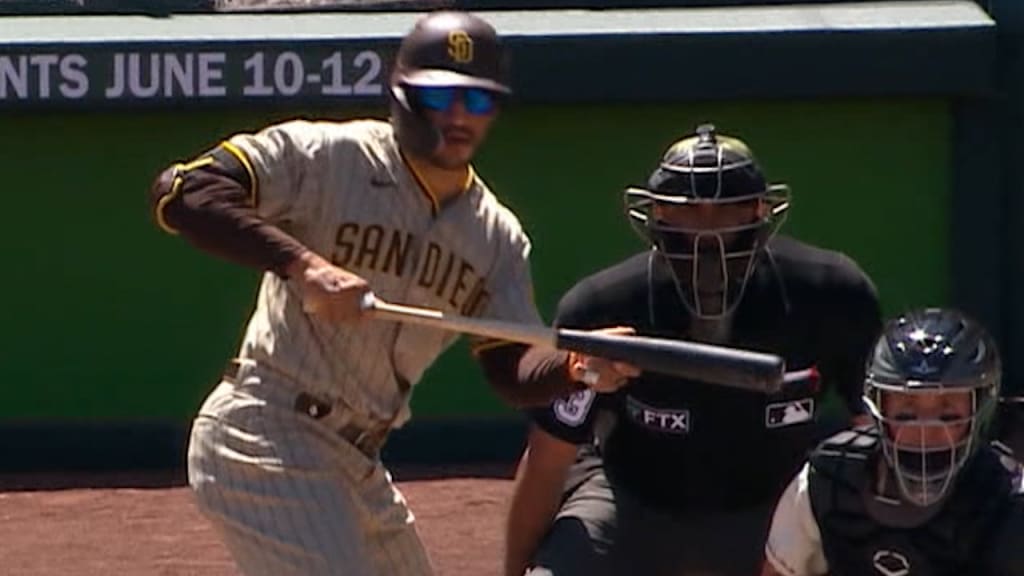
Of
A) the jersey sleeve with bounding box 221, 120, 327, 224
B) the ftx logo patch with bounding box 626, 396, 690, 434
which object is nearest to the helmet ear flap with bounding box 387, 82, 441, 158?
the jersey sleeve with bounding box 221, 120, 327, 224

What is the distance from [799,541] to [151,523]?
159 inches

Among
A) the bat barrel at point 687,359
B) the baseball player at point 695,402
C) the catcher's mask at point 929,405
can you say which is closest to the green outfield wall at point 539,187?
the baseball player at point 695,402

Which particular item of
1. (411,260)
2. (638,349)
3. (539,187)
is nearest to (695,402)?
(411,260)

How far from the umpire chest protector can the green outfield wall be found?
4.85 m

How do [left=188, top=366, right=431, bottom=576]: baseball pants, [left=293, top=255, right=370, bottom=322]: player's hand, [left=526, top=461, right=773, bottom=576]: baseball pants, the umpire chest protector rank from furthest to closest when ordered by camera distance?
1. [left=526, top=461, right=773, bottom=576]: baseball pants
2. [left=188, top=366, right=431, bottom=576]: baseball pants
3. [left=293, top=255, right=370, bottom=322]: player's hand
4. the umpire chest protector

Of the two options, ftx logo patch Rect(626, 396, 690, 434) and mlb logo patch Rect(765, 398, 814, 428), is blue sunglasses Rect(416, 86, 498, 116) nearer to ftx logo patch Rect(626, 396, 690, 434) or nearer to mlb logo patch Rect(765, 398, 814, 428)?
ftx logo patch Rect(626, 396, 690, 434)

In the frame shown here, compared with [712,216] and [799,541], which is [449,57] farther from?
[799,541]

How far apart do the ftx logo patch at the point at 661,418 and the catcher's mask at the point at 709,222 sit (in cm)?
21

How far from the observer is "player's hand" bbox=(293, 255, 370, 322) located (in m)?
4.17

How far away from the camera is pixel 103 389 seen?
29.7 ft

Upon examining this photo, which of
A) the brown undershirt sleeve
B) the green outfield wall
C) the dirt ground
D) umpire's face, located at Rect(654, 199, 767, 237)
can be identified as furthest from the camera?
the green outfield wall

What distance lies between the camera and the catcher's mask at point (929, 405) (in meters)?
3.93

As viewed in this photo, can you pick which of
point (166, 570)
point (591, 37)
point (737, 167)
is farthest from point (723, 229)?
point (591, 37)

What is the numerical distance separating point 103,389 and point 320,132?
4.63 m
